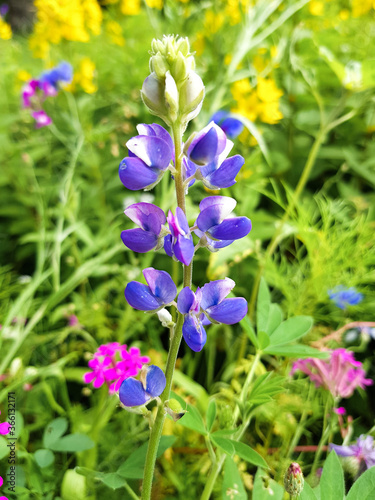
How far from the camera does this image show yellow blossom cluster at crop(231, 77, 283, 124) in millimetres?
1474

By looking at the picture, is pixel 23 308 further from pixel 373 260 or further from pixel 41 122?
pixel 373 260

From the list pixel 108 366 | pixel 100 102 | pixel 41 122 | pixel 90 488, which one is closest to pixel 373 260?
pixel 108 366

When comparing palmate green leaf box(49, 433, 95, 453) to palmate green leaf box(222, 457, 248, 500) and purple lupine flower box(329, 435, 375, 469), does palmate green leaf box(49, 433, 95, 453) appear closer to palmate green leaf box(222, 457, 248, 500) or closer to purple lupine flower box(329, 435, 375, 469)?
palmate green leaf box(222, 457, 248, 500)

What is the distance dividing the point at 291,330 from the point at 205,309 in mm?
292

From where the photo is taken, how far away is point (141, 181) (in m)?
0.54

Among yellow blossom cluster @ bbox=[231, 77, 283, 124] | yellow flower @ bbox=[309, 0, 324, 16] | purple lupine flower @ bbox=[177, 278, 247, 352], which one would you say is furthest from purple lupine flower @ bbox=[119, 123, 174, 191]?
yellow flower @ bbox=[309, 0, 324, 16]

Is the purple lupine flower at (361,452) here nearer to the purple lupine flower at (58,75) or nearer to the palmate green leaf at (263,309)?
the palmate green leaf at (263,309)

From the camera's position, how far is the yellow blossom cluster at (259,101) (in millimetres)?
1474

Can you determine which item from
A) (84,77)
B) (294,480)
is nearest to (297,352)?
(294,480)

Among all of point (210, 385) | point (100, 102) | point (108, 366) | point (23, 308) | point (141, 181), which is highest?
point (141, 181)

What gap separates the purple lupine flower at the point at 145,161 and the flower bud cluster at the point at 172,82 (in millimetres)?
38

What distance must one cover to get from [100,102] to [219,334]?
1328 millimetres

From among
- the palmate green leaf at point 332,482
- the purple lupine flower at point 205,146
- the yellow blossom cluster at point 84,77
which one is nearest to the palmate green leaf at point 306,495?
the palmate green leaf at point 332,482

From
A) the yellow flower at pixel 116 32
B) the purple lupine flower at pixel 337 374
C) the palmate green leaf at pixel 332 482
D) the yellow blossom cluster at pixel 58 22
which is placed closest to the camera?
the palmate green leaf at pixel 332 482
